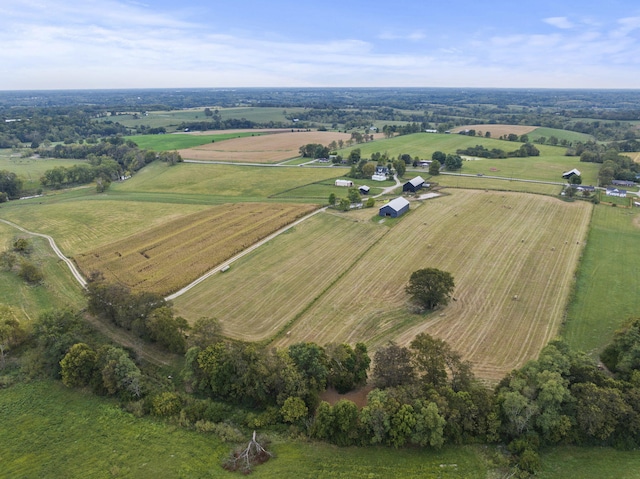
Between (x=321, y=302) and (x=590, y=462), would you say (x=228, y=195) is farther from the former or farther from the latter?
(x=590, y=462)

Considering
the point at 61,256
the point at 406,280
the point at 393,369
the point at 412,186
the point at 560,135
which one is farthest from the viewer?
the point at 560,135

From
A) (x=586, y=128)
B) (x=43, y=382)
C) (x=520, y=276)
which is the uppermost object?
(x=586, y=128)

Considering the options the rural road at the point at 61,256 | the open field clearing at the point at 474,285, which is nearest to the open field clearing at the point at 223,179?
the rural road at the point at 61,256

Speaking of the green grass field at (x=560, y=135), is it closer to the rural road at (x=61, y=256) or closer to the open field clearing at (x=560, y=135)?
the open field clearing at (x=560, y=135)

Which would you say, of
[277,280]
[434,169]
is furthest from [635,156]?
[277,280]

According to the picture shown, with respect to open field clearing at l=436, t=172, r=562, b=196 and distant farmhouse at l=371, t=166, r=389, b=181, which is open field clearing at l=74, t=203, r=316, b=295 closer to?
distant farmhouse at l=371, t=166, r=389, b=181

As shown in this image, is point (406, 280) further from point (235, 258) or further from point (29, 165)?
point (29, 165)

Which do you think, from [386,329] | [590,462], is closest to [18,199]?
[386,329]
